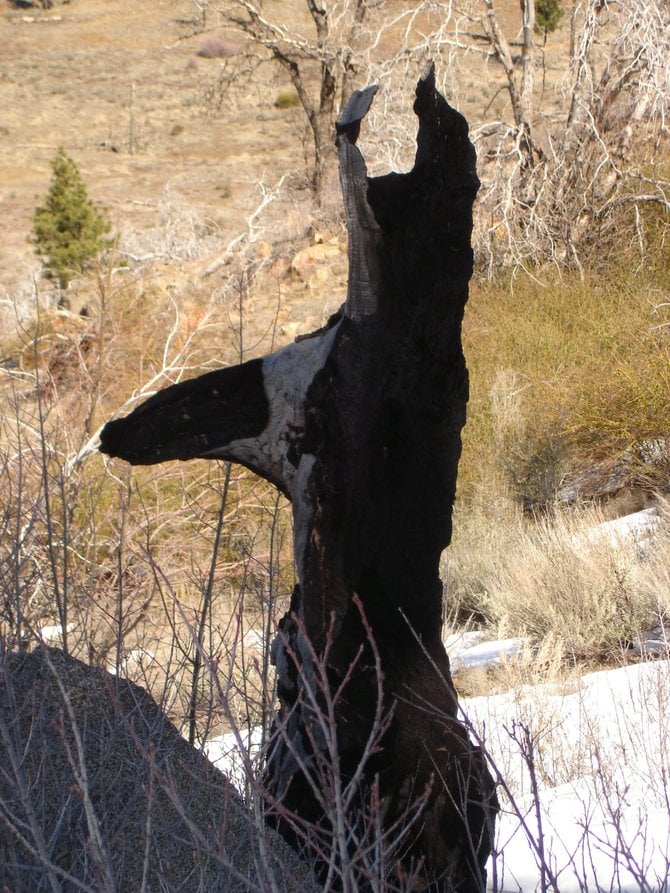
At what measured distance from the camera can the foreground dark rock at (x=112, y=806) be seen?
8.29 feet

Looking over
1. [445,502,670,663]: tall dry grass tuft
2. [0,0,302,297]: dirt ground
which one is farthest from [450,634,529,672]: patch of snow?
[0,0,302,297]: dirt ground

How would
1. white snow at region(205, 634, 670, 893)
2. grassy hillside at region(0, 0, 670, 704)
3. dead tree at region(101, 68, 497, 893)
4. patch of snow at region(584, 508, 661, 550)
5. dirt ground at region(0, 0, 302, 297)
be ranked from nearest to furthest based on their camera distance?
dead tree at region(101, 68, 497, 893) → white snow at region(205, 634, 670, 893) → grassy hillside at region(0, 0, 670, 704) → patch of snow at region(584, 508, 661, 550) → dirt ground at region(0, 0, 302, 297)

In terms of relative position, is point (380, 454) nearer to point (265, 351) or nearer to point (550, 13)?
point (265, 351)

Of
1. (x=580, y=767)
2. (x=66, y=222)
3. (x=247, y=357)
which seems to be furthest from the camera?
(x=66, y=222)

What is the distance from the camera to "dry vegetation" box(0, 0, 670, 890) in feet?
17.1

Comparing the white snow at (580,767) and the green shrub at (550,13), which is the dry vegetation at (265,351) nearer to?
the white snow at (580,767)

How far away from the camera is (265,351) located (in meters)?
14.0

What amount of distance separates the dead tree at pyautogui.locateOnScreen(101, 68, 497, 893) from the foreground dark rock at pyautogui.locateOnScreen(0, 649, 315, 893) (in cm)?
25

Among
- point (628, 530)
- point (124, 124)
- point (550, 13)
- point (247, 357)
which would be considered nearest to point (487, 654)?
point (628, 530)

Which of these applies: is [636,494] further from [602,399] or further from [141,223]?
[141,223]

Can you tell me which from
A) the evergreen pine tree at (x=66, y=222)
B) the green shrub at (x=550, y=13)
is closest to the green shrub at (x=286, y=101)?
the green shrub at (x=550, y=13)

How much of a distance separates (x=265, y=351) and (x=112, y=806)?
11.0 meters

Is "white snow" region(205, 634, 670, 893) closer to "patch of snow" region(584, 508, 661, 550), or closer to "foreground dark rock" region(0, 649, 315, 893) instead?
"foreground dark rock" region(0, 649, 315, 893)

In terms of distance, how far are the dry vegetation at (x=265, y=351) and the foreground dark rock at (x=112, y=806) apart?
0.24 metres
